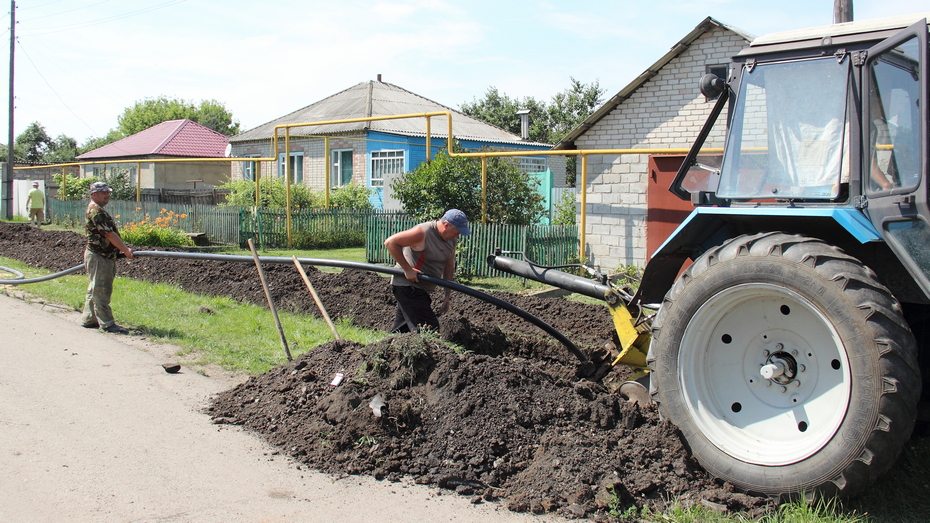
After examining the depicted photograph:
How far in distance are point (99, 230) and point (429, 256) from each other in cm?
438

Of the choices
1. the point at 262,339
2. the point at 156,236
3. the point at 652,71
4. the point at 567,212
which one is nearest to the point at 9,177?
the point at 156,236

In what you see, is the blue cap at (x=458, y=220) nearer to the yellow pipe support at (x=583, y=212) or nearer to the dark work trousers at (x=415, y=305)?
the dark work trousers at (x=415, y=305)

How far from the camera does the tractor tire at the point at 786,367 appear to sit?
10.6 ft

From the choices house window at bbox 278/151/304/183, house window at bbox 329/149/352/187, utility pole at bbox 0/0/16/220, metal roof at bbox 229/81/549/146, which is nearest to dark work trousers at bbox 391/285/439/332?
metal roof at bbox 229/81/549/146

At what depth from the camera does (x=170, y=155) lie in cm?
4219

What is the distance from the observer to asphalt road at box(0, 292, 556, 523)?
3744 mm

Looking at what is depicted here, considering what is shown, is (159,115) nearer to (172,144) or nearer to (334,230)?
(172,144)

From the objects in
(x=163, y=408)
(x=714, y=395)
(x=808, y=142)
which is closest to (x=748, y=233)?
(x=808, y=142)

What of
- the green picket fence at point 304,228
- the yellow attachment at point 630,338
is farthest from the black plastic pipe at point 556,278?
the green picket fence at point 304,228

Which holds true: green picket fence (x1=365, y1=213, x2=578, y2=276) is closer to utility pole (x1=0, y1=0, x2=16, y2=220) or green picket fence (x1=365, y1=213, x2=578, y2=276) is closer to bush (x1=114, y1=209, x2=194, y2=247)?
bush (x1=114, y1=209, x2=194, y2=247)

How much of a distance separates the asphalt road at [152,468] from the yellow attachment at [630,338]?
1932 millimetres

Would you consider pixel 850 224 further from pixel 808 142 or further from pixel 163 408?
pixel 163 408

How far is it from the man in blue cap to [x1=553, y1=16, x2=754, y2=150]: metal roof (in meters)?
14.6

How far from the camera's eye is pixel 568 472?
13.2 ft
